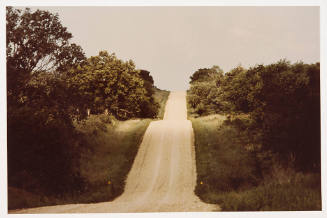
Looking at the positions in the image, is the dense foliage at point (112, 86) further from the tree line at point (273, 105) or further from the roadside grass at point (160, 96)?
the tree line at point (273, 105)

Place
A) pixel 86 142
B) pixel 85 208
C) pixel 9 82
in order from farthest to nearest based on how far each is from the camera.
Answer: pixel 86 142
pixel 9 82
pixel 85 208

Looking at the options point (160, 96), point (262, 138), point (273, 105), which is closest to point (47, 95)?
point (160, 96)

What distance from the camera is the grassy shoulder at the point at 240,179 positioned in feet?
35.7

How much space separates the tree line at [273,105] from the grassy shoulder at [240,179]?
18.0 inches

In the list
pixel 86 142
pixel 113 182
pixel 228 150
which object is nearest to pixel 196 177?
pixel 228 150

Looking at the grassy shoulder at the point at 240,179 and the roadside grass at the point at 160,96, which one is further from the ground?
the roadside grass at the point at 160,96

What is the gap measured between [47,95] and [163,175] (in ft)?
17.6

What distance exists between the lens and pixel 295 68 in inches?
528

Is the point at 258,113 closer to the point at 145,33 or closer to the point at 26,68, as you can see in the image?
the point at 145,33

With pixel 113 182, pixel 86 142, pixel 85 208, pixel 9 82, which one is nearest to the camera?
pixel 85 208

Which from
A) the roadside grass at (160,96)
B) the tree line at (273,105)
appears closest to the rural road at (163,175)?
the roadside grass at (160,96)

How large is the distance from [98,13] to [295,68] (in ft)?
24.6

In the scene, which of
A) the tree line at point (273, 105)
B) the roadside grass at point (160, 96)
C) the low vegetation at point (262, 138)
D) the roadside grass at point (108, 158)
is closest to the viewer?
the low vegetation at point (262, 138)

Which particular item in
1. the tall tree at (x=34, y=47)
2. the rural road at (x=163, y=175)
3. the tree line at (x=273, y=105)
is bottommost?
the rural road at (x=163, y=175)
